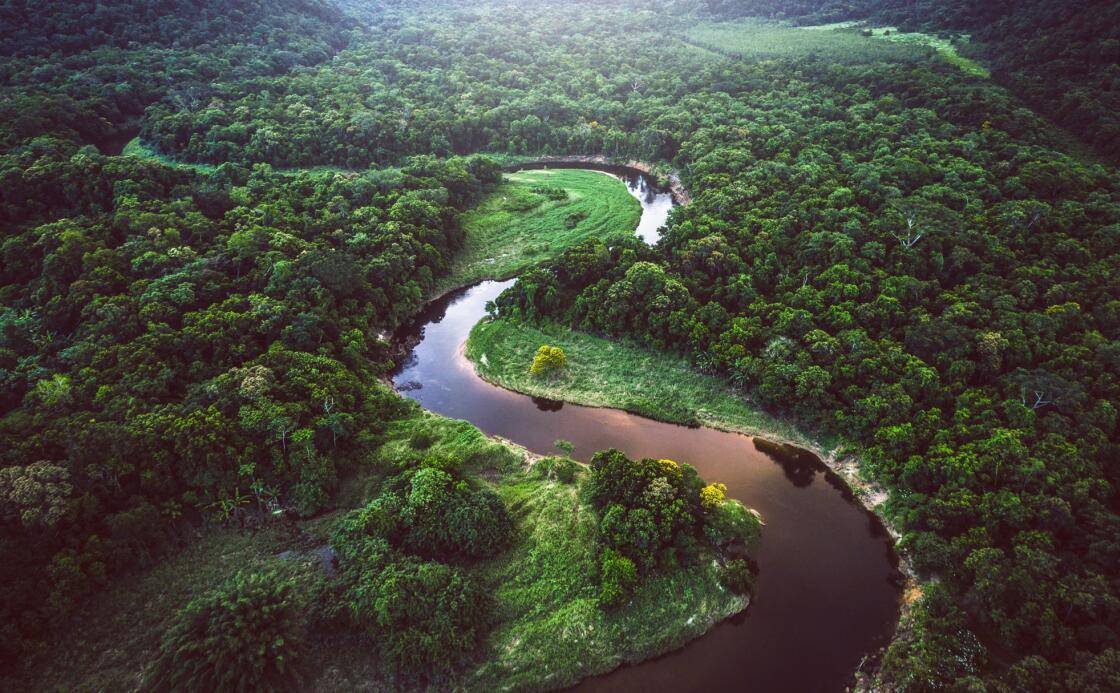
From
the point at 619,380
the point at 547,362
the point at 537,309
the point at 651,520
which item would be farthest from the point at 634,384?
the point at 651,520

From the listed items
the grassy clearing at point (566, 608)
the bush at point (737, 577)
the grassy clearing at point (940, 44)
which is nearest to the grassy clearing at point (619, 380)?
the grassy clearing at point (566, 608)

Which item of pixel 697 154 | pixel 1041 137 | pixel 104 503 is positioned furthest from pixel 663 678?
pixel 1041 137

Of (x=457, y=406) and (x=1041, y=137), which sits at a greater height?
(x=1041, y=137)

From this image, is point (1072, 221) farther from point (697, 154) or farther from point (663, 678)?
point (663, 678)

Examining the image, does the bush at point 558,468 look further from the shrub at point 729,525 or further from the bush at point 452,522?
the shrub at point 729,525

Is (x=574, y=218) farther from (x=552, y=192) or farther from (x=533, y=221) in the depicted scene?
(x=552, y=192)
